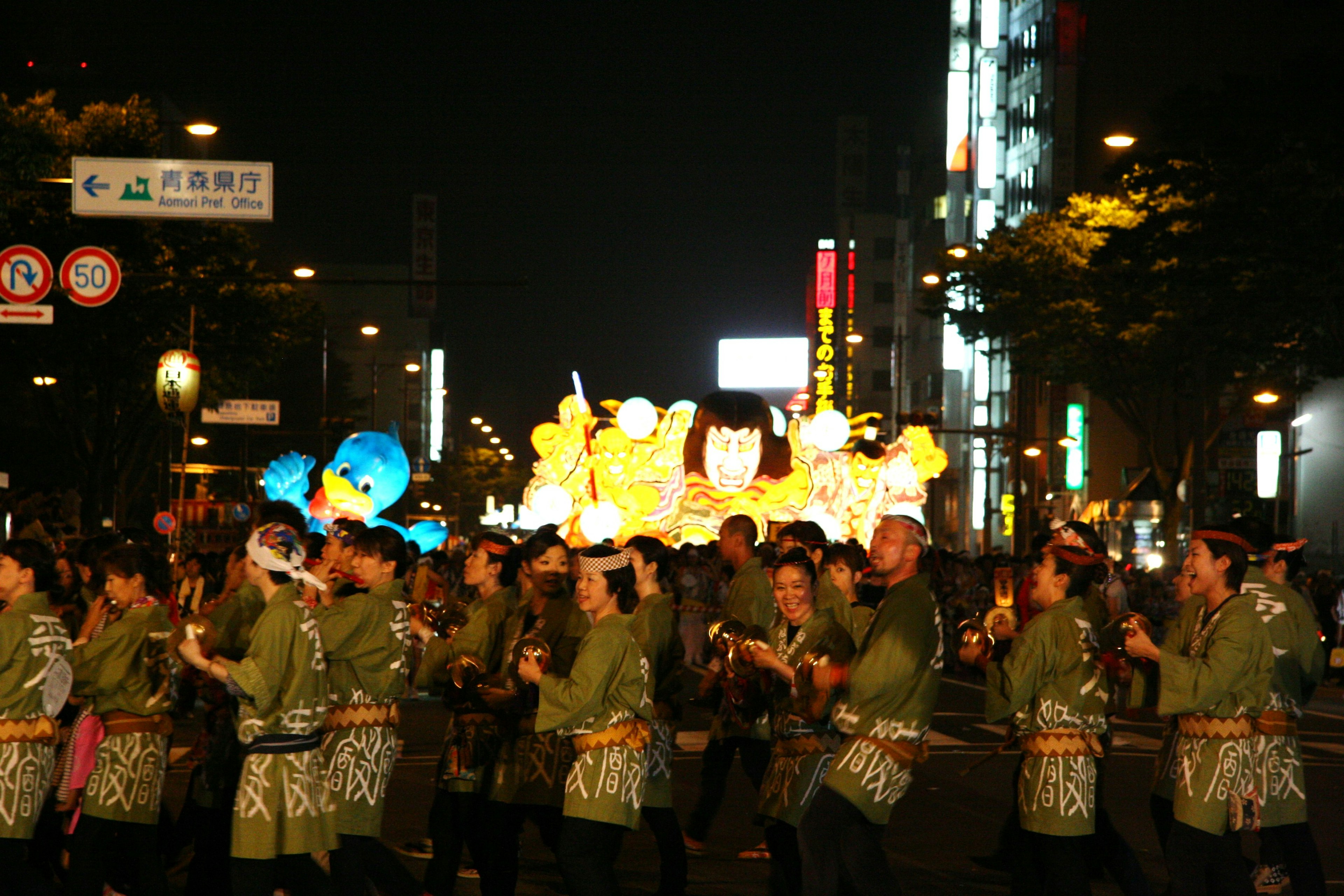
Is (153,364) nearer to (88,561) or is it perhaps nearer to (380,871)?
(88,561)

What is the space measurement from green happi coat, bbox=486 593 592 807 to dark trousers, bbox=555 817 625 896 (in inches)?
34.0

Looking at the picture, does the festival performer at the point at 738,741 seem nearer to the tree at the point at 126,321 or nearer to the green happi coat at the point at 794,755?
the green happi coat at the point at 794,755

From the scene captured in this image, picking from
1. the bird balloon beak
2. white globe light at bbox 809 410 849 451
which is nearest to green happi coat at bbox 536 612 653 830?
the bird balloon beak

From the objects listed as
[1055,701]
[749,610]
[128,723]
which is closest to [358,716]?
[128,723]

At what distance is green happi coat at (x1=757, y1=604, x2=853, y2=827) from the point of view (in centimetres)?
677

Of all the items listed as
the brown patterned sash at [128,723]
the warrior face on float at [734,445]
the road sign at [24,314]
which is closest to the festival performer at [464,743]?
the brown patterned sash at [128,723]

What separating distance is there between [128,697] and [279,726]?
1146mm

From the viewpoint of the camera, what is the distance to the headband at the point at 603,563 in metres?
6.22

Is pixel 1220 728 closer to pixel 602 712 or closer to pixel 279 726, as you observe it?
pixel 602 712

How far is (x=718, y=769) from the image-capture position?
8.68 metres

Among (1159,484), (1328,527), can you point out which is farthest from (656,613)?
(1328,527)

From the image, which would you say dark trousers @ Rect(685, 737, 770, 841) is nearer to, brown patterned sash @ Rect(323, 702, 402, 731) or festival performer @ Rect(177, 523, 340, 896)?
brown patterned sash @ Rect(323, 702, 402, 731)

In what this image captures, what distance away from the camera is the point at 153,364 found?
28.1 m

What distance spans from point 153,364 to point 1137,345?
60.5 ft
